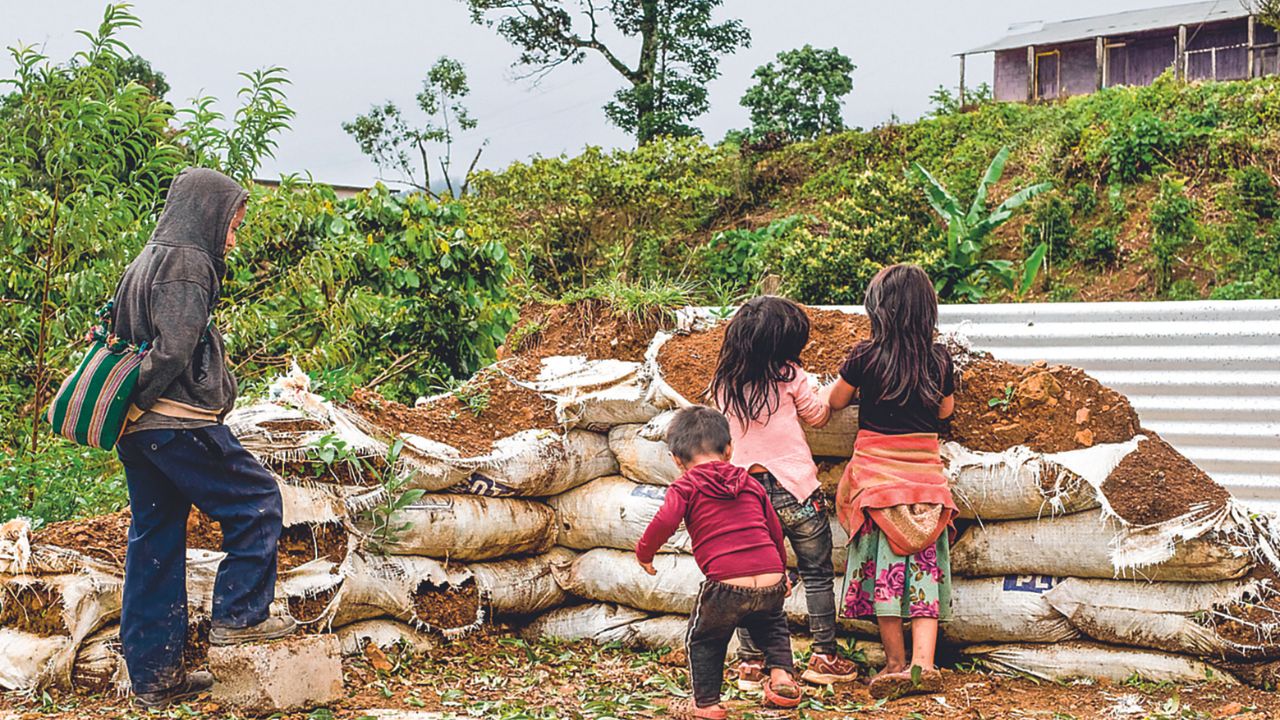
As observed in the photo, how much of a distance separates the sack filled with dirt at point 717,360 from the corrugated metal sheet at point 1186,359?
551 millimetres

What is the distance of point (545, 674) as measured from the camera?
162 inches

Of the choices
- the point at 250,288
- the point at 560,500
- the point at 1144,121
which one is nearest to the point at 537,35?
the point at 1144,121

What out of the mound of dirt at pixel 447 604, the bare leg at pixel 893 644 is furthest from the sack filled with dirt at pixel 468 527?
the bare leg at pixel 893 644

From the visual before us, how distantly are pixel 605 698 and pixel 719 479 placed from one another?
89 cm

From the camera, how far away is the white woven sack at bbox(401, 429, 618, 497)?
4242mm

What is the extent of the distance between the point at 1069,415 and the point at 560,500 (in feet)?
6.68

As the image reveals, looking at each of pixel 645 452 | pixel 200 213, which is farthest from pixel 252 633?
pixel 645 452

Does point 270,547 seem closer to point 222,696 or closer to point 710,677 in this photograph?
point 222,696

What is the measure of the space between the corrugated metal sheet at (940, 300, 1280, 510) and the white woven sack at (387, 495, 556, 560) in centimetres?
195

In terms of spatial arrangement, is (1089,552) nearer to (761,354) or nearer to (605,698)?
(761,354)

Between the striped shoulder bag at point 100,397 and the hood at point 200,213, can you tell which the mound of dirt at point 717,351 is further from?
the striped shoulder bag at point 100,397

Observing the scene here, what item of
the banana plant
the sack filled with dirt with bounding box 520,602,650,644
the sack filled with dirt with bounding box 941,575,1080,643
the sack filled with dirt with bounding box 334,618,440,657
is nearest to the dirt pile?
the sack filled with dirt with bounding box 334,618,440,657

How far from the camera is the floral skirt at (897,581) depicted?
3826 millimetres

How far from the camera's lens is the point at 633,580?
446cm
